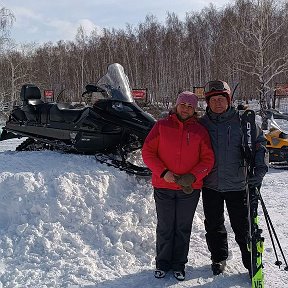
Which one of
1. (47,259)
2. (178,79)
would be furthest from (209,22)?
(47,259)

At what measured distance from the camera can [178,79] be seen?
36.5 m

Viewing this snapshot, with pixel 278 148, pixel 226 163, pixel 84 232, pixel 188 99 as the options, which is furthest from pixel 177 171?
pixel 278 148

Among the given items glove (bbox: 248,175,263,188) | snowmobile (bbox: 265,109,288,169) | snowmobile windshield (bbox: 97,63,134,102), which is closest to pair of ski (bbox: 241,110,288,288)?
glove (bbox: 248,175,263,188)

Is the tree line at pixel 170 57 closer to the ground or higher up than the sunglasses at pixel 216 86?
higher up

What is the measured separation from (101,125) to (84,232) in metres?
1.67

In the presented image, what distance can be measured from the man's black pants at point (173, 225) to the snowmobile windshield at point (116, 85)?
2287 millimetres

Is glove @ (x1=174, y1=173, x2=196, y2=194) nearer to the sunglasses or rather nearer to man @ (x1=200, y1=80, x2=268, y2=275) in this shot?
man @ (x1=200, y1=80, x2=268, y2=275)

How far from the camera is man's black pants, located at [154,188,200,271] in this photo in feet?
11.1

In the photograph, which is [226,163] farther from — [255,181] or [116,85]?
[116,85]

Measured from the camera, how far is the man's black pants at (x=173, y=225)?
3.40 meters

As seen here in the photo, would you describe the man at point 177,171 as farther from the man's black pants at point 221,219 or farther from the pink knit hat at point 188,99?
the man's black pants at point 221,219

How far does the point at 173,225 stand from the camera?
11.3 ft

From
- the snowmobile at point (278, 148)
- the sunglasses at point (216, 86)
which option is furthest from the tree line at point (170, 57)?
the sunglasses at point (216, 86)

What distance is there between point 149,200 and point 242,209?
4.94 ft
